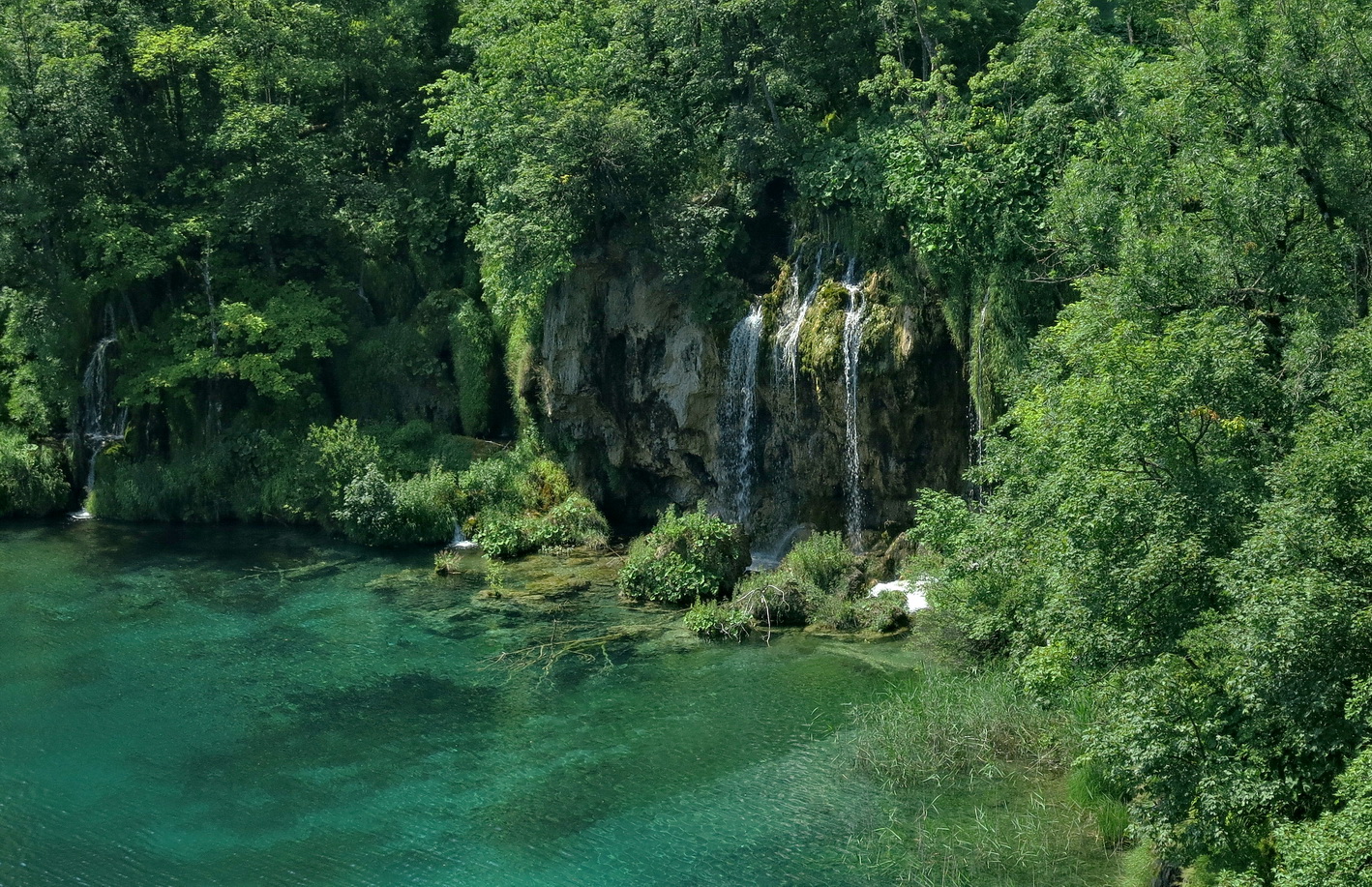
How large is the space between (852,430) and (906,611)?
166 inches

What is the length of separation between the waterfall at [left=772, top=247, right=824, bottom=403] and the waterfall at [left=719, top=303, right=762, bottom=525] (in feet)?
1.82

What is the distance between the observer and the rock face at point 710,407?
24.7m

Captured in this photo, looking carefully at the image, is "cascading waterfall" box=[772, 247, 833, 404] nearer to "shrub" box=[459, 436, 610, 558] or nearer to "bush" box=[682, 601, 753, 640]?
"bush" box=[682, 601, 753, 640]

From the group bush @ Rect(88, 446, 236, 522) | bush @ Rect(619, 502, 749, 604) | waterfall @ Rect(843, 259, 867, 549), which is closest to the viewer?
bush @ Rect(619, 502, 749, 604)

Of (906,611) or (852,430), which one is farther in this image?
(852,430)

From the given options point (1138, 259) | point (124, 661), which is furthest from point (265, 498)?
point (1138, 259)

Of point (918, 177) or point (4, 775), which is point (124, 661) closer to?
point (4, 775)

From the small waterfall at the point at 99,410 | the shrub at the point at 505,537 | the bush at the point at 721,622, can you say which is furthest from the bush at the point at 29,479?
the bush at the point at 721,622

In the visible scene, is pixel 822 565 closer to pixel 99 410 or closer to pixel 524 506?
pixel 524 506

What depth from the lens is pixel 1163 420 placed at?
1351cm

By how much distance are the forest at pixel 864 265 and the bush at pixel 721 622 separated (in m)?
2.45

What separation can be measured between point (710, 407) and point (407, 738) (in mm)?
11403

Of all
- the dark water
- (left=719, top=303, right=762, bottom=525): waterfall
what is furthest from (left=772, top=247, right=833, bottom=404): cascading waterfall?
the dark water

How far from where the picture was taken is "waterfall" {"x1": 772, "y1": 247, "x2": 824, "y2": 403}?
26062 millimetres
